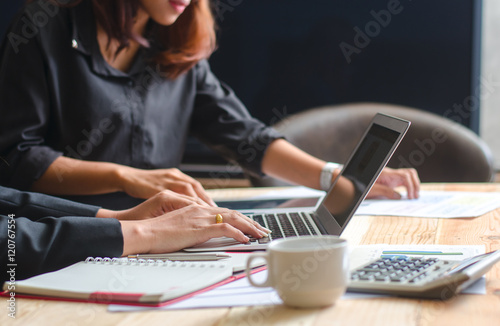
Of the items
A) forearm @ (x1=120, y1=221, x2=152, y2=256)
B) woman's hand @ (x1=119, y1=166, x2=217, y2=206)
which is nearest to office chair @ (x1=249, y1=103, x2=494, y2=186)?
woman's hand @ (x1=119, y1=166, x2=217, y2=206)

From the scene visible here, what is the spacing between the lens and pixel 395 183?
148 cm

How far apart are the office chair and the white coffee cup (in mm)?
1211

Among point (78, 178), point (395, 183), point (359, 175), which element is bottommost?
point (78, 178)

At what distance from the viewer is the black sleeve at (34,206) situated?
998mm

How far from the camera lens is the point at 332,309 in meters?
0.65

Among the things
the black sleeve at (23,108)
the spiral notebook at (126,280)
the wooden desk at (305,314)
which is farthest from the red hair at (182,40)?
the wooden desk at (305,314)

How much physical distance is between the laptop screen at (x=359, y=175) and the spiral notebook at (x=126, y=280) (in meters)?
0.29

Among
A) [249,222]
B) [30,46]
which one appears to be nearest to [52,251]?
[249,222]

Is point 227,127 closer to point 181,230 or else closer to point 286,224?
point 286,224

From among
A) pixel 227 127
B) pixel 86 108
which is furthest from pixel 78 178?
pixel 227 127

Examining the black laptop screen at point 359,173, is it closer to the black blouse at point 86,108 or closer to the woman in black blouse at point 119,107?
the woman in black blouse at point 119,107

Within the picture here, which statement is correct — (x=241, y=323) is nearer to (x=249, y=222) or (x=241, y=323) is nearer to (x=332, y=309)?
(x=332, y=309)

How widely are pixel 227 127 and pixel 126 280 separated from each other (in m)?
1.03

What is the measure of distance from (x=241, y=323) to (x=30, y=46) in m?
1.07
